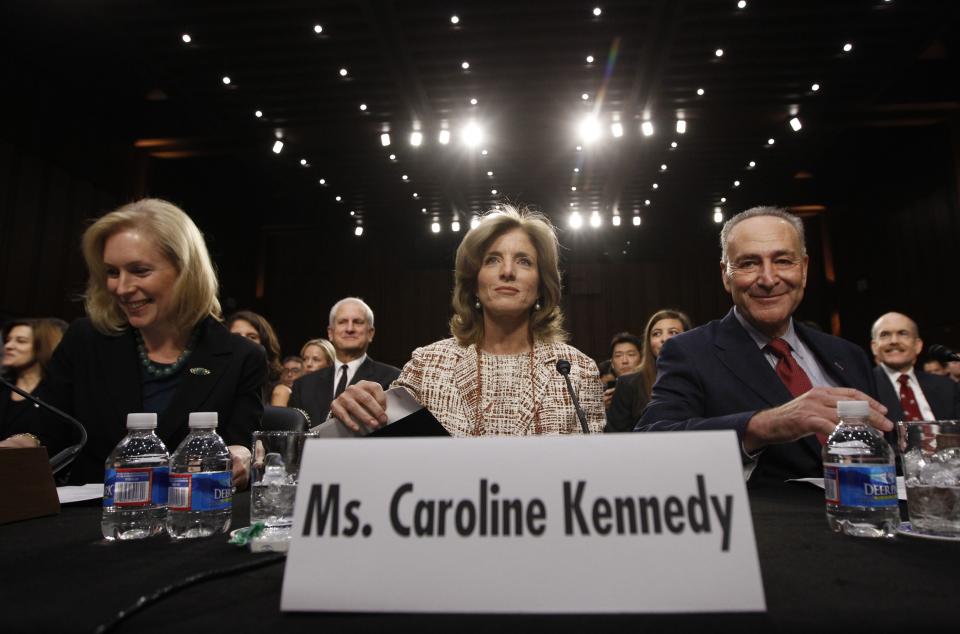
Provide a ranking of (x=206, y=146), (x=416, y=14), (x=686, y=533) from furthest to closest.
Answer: (x=206, y=146)
(x=416, y=14)
(x=686, y=533)

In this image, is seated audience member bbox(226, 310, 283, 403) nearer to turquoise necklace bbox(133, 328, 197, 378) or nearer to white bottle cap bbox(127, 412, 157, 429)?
turquoise necklace bbox(133, 328, 197, 378)

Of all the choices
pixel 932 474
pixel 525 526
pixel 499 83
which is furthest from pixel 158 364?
pixel 499 83

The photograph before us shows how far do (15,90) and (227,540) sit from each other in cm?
762

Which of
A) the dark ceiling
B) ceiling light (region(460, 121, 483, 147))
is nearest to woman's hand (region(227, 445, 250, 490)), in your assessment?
the dark ceiling

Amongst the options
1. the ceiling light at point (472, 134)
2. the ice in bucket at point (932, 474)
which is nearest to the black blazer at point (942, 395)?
the ice in bucket at point (932, 474)

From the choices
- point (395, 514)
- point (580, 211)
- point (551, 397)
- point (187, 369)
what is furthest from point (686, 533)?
point (580, 211)

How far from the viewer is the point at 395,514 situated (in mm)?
588

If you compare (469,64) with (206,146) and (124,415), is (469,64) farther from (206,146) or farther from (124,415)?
(124,415)

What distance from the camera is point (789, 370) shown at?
5.48 feet

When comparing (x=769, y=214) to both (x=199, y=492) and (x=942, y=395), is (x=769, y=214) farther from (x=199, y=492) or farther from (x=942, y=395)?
(x=942, y=395)

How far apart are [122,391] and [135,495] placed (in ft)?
2.60

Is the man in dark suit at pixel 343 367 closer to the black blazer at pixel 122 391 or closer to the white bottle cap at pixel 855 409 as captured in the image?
the black blazer at pixel 122 391

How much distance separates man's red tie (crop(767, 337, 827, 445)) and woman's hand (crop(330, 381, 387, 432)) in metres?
1.17

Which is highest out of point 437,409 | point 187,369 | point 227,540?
point 187,369
